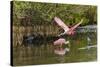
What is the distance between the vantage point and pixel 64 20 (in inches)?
75.6

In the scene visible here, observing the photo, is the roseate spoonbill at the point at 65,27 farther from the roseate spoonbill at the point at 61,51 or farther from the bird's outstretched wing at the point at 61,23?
the roseate spoonbill at the point at 61,51

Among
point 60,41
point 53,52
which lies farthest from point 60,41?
point 53,52

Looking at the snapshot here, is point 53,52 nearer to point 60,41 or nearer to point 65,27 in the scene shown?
point 60,41

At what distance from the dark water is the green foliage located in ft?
0.57

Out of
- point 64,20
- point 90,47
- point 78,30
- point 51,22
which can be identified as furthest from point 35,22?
point 90,47

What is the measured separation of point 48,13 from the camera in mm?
1866

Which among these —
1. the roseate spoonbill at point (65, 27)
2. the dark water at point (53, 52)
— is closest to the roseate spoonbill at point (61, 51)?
the dark water at point (53, 52)

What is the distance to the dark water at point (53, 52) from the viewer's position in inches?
69.7

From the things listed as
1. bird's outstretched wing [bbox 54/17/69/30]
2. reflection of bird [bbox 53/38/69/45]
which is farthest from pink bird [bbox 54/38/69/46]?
bird's outstretched wing [bbox 54/17/69/30]

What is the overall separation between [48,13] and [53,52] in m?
0.37

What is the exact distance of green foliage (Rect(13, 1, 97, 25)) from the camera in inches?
70.0

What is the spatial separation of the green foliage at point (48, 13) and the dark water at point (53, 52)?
0.57 feet

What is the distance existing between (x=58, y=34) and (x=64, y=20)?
5.9 inches
